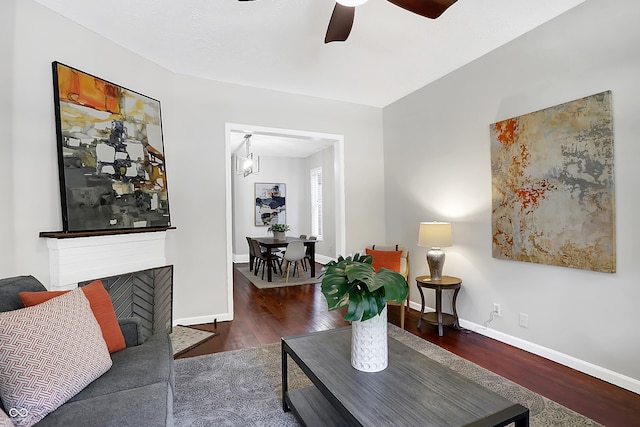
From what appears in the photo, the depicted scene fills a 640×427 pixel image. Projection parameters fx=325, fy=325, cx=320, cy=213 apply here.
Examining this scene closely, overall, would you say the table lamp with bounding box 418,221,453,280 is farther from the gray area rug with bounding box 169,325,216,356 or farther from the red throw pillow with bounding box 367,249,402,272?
the gray area rug with bounding box 169,325,216,356

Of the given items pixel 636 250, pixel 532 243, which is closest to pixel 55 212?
pixel 532 243

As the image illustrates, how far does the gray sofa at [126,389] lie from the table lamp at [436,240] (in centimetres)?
259

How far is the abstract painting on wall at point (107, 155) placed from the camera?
2543 millimetres

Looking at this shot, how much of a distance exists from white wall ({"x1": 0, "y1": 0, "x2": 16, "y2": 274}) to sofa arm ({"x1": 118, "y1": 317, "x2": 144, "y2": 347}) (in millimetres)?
955

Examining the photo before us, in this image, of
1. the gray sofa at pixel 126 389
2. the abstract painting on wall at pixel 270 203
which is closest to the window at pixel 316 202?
the abstract painting on wall at pixel 270 203

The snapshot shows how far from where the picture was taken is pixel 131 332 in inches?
78.5

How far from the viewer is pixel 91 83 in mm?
2770

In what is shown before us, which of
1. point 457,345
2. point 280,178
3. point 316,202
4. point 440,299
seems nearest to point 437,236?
point 440,299

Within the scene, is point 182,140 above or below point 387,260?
above

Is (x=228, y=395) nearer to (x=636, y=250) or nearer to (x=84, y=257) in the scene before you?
(x=84, y=257)

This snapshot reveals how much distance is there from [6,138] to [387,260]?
3.54 metres

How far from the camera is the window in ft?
26.8

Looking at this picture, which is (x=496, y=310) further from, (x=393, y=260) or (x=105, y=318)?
(x=105, y=318)

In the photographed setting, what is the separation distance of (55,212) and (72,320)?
142cm
